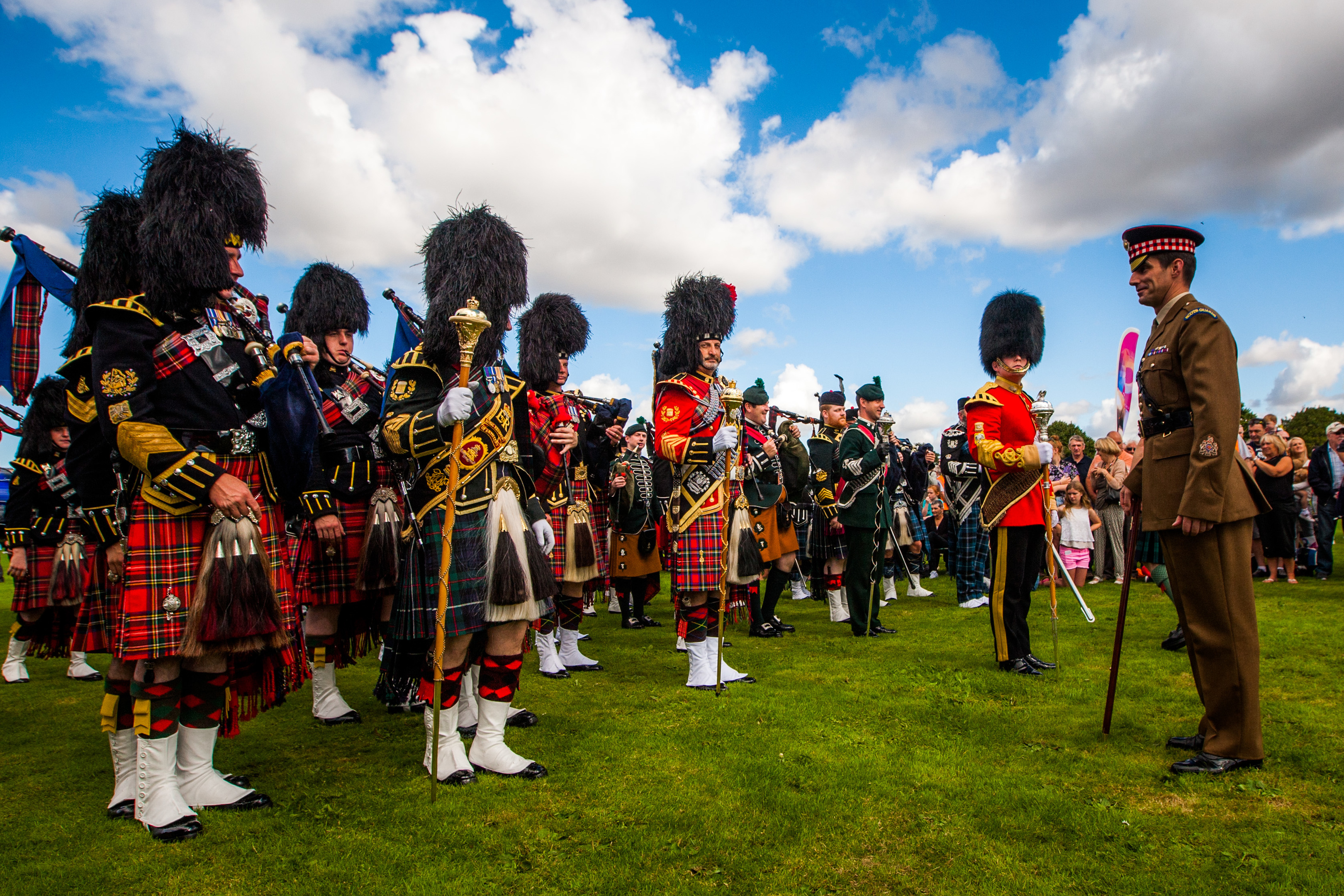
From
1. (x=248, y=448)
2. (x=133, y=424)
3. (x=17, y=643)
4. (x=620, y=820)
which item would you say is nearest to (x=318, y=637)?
(x=248, y=448)

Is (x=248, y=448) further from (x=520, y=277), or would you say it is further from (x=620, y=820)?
(x=620, y=820)

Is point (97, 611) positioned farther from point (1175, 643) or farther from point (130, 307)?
point (1175, 643)

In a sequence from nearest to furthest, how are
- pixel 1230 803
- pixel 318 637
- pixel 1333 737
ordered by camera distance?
pixel 1230 803, pixel 1333 737, pixel 318 637

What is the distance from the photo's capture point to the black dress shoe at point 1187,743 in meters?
3.99

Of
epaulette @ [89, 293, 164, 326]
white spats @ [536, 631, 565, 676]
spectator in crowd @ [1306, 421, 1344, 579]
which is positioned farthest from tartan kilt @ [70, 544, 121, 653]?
spectator in crowd @ [1306, 421, 1344, 579]

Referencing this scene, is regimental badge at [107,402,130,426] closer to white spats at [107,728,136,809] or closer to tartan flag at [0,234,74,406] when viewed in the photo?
white spats at [107,728,136,809]

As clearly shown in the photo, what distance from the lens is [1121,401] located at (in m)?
4.39

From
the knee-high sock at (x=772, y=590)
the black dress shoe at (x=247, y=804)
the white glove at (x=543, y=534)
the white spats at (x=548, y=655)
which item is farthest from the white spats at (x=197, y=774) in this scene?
the knee-high sock at (x=772, y=590)

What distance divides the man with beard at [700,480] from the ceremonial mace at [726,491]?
0.04 ft

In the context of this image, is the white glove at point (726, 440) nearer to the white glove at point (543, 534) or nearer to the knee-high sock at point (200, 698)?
the white glove at point (543, 534)

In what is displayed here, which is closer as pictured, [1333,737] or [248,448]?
[248,448]

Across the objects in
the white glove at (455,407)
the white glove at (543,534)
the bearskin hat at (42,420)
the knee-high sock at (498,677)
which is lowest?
the knee-high sock at (498,677)

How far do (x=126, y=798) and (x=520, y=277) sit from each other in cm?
308

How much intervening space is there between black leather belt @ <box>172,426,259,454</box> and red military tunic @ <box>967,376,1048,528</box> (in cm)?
481
